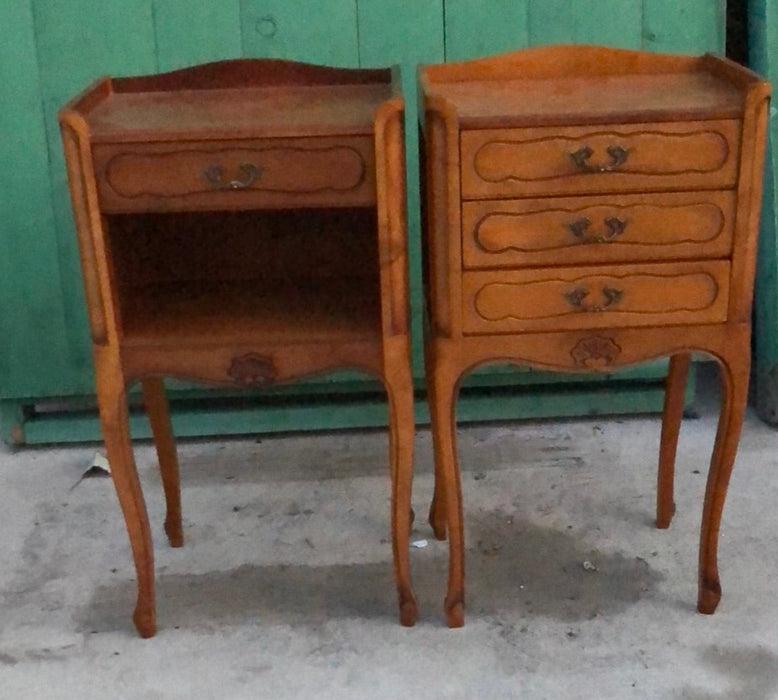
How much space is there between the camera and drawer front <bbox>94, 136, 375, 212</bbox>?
1.26 m

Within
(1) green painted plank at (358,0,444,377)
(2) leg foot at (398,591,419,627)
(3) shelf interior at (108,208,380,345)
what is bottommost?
(2) leg foot at (398,591,419,627)

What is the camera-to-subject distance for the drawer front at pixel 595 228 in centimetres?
129

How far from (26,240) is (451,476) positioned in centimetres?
103

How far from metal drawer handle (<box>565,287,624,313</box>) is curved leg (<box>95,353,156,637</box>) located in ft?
2.05

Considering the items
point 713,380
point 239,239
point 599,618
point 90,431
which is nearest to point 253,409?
point 90,431

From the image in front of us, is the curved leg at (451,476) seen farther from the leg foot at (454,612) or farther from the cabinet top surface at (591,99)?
the cabinet top surface at (591,99)

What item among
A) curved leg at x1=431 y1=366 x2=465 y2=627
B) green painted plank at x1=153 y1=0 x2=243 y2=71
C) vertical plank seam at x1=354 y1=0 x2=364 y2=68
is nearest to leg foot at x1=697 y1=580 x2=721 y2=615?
curved leg at x1=431 y1=366 x2=465 y2=627

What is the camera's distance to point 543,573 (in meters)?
1.63

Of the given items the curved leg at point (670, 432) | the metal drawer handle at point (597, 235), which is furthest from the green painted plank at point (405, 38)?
the metal drawer handle at point (597, 235)

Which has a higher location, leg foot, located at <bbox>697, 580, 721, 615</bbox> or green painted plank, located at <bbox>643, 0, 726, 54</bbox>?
green painted plank, located at <bbox>643, 0, 726, 54</bbox>

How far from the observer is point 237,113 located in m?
1.39

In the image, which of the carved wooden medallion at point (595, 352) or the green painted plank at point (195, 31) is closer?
the carved wooden medallion at point (595, 352)

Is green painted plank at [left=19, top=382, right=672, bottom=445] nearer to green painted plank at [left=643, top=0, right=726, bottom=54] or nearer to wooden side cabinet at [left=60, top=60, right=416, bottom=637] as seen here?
wooden side cabinet at [left=60, top=60, right=416, bottom=637]

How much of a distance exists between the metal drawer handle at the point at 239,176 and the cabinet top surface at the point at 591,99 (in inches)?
10.0
